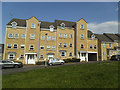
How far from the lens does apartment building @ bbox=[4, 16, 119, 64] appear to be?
26.7 m

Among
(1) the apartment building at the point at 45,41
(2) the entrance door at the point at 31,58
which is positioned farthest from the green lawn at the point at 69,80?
(1) the apartment building at the point at 45,41

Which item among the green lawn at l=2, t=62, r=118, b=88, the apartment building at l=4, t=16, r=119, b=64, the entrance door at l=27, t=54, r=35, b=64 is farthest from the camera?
the entrance door at l=27, t=54, r=35, b=64

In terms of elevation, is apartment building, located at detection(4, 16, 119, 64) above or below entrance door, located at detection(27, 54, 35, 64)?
above

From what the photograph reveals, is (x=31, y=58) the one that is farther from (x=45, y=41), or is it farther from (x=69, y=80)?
(x=69, y=80)

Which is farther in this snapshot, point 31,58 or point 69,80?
point 31,58

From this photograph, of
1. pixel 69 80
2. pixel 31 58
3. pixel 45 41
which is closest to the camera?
pixel 69 80

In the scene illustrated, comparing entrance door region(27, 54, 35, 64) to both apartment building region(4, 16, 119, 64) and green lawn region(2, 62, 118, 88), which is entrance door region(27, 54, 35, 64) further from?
green lawn region(2, 62, 118, 88)

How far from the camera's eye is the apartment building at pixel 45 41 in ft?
87.6

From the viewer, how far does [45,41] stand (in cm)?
2905

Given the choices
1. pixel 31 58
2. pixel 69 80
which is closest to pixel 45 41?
pixel 31 58

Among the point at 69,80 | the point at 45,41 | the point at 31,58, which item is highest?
the point at 45,41

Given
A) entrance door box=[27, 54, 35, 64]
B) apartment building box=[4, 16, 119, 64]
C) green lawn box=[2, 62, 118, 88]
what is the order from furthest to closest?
entrance door box=[27, 54, 35, 64]
apartment building box=[4, 16, 119, 64]
green lawn box=[2, 62, 118, 88]

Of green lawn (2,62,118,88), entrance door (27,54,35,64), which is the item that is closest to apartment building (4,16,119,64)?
entrance door (27,54,35,64)

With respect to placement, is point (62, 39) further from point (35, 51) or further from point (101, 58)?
point (101, 58)
